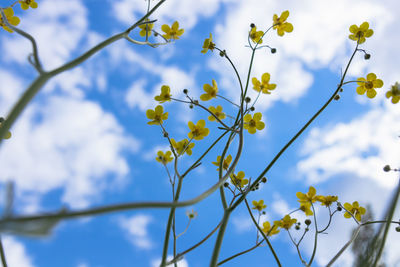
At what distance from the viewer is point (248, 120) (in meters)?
1.69

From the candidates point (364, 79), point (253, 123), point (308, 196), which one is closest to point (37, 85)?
point (253, 123)

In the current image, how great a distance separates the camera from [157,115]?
1753mm

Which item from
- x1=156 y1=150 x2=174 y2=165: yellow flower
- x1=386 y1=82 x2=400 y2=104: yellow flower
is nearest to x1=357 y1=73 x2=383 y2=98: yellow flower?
x1=386 y1=82 x2=400 y2=104: yellow flower

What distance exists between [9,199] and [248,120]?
1188 millimetres

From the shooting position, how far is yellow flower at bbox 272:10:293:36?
6.41ft

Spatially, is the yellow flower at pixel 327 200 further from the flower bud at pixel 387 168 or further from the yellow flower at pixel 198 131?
the yellow flower at pixel 198 131

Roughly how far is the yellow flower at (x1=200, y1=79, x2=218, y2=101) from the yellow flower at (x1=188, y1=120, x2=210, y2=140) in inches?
4.6

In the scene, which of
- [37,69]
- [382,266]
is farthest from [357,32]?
[37,69]

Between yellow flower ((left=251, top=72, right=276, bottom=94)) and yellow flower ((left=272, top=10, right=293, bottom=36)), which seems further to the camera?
yellow flower ((left=272, top=10, right=293, bottom=36))

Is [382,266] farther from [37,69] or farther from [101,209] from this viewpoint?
[37,69]

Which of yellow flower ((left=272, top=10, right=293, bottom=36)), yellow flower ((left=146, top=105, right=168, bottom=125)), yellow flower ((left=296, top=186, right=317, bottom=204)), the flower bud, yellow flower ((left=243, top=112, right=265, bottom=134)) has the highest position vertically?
yellow flower ((left=272, top=10, right=293, bottom=36))

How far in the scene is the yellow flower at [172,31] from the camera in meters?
1.96

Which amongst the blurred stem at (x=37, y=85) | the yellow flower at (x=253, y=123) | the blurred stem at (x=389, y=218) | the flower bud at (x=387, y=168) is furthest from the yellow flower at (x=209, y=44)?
the blurred stem at (x=389, y=218)

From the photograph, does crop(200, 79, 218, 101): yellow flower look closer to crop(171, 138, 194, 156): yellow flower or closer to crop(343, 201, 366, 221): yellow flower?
crop(171, 138, 194, 156): yellow flower
